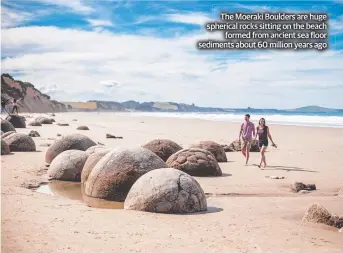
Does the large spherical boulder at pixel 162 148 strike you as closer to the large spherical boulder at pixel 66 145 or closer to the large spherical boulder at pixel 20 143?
the large spherical boulder at pixel 66 145

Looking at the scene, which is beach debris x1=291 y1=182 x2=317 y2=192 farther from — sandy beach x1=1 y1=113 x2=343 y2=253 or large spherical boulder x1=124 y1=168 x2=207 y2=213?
large spherical boulder x1=124 y1=168 x2=207 y2=213

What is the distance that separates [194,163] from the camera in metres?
11.6

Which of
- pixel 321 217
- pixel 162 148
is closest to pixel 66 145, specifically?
pixel 162 148

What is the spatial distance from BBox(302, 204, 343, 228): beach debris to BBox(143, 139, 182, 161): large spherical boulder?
6.23 m

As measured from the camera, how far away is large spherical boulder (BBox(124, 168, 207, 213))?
728 cm

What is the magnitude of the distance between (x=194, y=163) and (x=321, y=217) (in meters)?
4.99

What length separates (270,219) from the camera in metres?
7.19

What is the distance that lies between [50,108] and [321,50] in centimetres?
11568

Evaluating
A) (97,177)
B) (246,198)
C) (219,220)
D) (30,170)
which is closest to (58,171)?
(30,170)

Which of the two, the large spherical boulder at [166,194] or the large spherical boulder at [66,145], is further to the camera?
the large spherical boulder at [66,145]

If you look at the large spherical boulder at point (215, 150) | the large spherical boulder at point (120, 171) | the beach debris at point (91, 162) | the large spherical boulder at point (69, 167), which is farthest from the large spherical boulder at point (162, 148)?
the large spherical boulder at point (120, 171)

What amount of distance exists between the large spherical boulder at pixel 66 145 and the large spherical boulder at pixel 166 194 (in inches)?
264

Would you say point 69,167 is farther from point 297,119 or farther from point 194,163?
point 297,119

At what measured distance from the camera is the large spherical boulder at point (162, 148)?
508 inches
